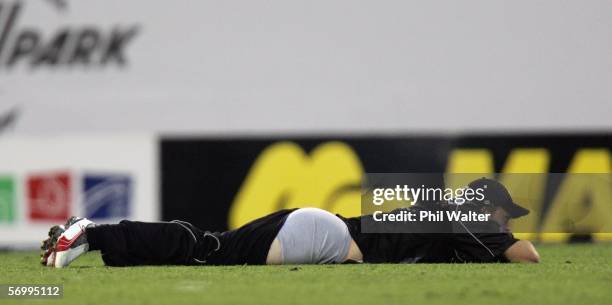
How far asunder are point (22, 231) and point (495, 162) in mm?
3691

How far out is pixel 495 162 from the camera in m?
10.3

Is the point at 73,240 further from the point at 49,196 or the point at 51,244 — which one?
the point at 49,196

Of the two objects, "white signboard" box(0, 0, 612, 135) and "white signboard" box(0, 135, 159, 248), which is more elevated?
"white signboard" box(0, 0, 612, 135)

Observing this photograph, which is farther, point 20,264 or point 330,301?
point 20,264

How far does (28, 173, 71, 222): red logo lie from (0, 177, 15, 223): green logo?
0.43ft

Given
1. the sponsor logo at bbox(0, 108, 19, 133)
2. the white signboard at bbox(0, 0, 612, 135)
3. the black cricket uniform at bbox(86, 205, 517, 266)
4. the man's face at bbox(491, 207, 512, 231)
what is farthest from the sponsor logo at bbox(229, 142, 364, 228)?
the man's face at bbox(491, 207, 512, 231)

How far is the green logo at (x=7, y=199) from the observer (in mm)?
10188

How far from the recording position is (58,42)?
11789 mm

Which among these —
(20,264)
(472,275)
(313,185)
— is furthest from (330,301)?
(313,185)

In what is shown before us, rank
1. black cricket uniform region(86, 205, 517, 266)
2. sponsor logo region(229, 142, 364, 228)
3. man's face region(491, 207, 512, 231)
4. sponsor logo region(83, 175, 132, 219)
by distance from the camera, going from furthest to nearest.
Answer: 1. sponsor logo region(229, 142, 364, 228)
2. sponsor logo region(83, 175, 132, 219)
3. man's face region(491, 207, 512, 231)
4. black cricket uniform region(86, 205, 517, 266)

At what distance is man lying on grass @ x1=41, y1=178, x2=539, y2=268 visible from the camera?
6.36 metres

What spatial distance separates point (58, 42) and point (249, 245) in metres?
5.80

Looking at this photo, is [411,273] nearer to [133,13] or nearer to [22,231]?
[22,231]

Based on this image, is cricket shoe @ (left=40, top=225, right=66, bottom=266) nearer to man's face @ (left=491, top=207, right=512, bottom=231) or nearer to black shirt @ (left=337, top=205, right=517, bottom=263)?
black shirt @ (left=337, top=205, right=517, bottom=263)
